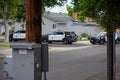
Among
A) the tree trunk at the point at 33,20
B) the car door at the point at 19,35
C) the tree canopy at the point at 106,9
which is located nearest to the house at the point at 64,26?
the car door at the point at 19,35

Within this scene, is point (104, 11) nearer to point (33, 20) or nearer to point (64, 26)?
point (33, 20)

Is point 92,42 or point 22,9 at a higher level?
point 22,9

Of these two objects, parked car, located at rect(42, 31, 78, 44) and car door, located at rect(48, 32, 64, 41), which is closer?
parked car, located at rect(42, 31, 78, 44)

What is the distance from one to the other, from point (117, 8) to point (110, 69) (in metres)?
3.04

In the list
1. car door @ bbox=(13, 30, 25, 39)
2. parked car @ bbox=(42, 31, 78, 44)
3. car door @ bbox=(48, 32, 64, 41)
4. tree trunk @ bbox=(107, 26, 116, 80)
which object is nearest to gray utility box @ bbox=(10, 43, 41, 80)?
tree trunk @ bbox=(107, 26, 116, 80)

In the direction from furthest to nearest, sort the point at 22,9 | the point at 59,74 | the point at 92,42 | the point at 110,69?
the point at 92,42 < the point at 22,9 < the point at 59,74 < the point at 110,69

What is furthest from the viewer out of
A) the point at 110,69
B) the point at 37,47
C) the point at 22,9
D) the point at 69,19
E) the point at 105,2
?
the point at 69,19

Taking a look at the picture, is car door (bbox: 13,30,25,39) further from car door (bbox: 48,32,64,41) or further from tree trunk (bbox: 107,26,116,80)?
tree trunk (bbox: 107,26,116,80)

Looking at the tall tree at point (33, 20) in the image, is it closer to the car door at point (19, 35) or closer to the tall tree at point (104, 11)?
the tall tree at point (104, 11)

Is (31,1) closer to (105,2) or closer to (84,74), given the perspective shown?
(105,2)

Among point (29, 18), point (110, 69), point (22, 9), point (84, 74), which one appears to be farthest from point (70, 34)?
point (29, 18)

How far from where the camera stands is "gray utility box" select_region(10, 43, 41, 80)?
26.0ft

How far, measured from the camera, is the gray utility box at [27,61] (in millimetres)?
7910

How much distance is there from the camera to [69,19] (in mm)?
75750
